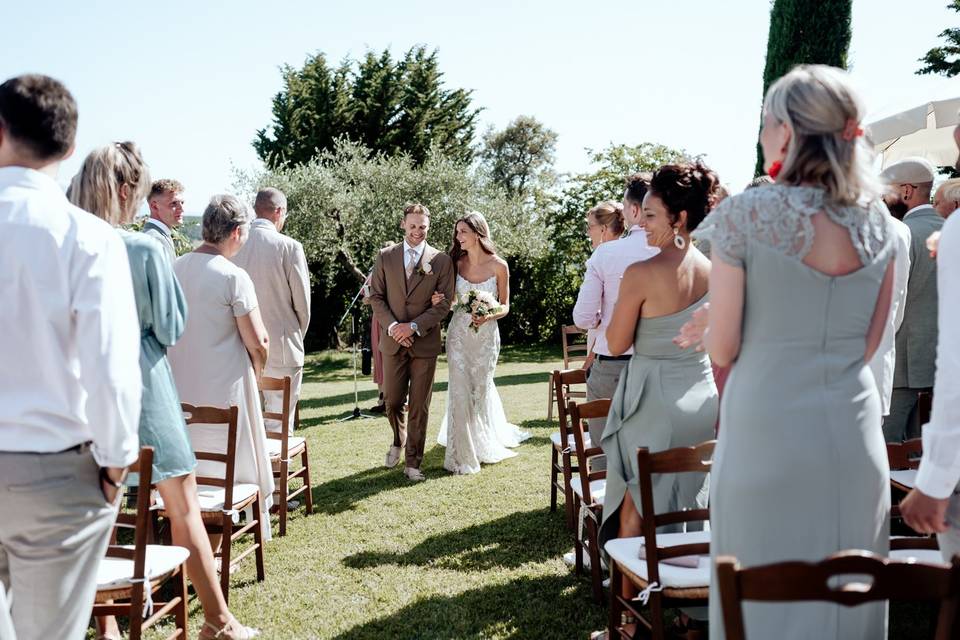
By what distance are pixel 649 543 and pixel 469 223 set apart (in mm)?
4390

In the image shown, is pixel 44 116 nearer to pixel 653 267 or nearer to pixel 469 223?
pixel 653 267

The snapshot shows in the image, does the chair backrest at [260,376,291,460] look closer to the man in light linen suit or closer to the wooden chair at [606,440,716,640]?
the man in light linen suit

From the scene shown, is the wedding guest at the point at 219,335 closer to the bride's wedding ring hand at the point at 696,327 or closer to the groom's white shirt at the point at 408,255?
the groom's white shirt at the point at 408,255

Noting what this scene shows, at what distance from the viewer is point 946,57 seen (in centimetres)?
1916

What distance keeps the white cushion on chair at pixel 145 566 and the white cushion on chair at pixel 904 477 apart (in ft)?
10.7

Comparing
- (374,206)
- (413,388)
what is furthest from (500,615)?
(374,206)

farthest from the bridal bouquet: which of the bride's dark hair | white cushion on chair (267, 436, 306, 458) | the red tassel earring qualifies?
the red tassel earring

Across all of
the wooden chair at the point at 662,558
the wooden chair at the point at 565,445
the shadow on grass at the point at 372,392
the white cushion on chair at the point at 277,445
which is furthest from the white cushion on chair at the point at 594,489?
the shadow on grass at the point at 372,392

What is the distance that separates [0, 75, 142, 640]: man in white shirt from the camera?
2.09 m

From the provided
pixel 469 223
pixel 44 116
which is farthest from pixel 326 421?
pixel 44 116

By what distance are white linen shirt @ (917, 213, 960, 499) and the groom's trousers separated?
16.5 feet

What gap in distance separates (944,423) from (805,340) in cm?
40

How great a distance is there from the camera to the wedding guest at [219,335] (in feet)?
14.4

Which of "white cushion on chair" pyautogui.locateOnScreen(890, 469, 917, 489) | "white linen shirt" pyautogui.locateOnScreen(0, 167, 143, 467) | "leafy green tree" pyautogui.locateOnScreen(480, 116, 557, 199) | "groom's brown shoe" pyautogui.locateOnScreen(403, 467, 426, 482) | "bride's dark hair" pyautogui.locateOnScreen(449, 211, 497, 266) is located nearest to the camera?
"white linen shirt" pyautogui.locateOnScreen(0, 167, 143, 467)
